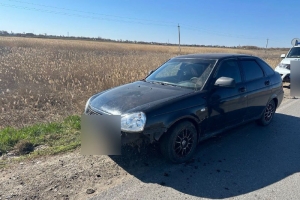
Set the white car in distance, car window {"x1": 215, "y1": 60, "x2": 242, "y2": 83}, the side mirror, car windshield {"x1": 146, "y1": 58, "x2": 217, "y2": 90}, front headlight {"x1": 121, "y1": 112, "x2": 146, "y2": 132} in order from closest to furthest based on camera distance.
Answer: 1. front headlight {"x1": 121, "y1": 112, "x2": 146, "y2": 132}
2. the side mirror
3. car windshield {"x1": 146, "y1": 58, "x2": 217, "y2": 90}
4. car window {"x1": 215, "y1": 60, "x2": 242, "y2": 83}
5. the white car in distance

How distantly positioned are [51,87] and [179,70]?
5.14 m

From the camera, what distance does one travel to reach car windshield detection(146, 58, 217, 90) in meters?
3.88

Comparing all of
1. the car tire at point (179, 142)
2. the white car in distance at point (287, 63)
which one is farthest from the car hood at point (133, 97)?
the white car in distance at point (287, 63)

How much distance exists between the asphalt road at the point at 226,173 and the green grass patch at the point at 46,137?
52.6 inches

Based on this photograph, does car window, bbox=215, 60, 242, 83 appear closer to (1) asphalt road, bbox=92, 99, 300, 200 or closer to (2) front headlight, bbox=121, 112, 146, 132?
(1) asphalt road, bbox=92, 99, 300, 200

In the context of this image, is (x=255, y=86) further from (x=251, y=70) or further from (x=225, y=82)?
(x=225, y=82)

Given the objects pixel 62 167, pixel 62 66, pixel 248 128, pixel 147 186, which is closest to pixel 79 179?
pixel 62 167

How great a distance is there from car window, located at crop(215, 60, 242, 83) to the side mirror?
0.18 m

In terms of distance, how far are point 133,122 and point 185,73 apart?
63.6 inches

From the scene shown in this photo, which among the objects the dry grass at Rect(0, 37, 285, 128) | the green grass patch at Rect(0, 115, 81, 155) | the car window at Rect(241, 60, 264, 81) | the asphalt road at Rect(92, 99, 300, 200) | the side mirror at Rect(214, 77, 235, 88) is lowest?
the asphalt road at Rect(92, 99, 300, 200)

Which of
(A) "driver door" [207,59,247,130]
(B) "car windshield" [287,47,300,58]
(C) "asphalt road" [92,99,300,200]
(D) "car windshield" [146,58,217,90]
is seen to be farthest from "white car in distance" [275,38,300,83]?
(D) "car windshield" [146,58,217,90]

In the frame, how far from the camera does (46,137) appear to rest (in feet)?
13.9

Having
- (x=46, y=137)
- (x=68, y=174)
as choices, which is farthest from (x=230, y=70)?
(x=46, y=137)

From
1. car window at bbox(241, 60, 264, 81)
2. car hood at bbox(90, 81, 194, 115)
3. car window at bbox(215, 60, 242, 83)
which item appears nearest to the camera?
car hood at bbox(90, 81, 194, 115)
